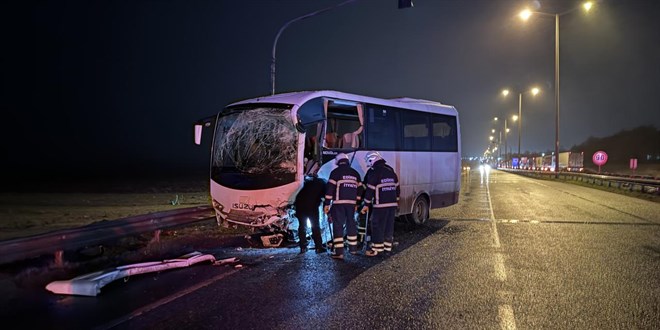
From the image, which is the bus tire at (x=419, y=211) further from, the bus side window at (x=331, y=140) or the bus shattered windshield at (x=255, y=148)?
the bus shattered windshield at (x=255, y=148)

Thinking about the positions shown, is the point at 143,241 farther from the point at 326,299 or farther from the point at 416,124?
the point at 416,124

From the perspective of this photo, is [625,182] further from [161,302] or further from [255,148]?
[161,302]

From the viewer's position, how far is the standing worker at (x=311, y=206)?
8.45 metres

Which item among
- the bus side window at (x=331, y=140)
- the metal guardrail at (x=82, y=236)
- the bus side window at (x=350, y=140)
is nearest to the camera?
the metal guardrail at (x=82, y=236)

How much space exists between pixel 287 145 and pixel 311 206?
1.23m

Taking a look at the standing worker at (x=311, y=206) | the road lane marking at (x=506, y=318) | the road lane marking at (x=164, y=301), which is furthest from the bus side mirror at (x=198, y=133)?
the road lane marking at (x=506, y=318)

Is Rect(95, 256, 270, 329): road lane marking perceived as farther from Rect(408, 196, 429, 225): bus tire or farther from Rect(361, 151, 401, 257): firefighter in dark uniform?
Rect(408, 196, 429, 225): bus tire

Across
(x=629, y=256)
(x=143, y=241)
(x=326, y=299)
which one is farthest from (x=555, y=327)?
(x=143, y=241)

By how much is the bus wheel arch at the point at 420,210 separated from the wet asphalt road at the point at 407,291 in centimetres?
198

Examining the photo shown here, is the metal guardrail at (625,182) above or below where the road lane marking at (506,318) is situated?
above

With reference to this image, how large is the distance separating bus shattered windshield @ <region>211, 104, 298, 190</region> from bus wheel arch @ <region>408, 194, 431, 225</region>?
430 cm

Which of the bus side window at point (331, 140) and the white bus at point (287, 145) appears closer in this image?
the white bus at point (287, 145)

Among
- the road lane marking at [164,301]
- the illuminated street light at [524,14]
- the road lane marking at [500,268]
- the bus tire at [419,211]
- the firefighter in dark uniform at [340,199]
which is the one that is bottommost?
the road lane marking at [164,301]

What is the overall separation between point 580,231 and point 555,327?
7.18 metres
